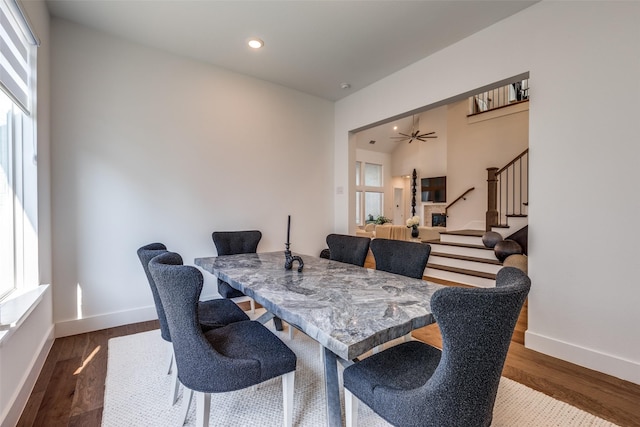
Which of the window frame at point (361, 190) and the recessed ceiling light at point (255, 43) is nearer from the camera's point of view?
the recessed ceiling light at point (255, 43)

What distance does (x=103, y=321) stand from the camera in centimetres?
275

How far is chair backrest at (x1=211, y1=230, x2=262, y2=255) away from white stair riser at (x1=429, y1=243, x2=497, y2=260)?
3.62m

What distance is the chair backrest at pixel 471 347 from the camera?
789 millimetres

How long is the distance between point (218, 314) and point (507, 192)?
20.4ft

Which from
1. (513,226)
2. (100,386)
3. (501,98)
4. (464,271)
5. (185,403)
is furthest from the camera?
(501,98)

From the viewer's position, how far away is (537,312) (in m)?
2.37

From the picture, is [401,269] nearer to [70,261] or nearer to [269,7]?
[269,7]

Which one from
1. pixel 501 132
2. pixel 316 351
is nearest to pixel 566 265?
pixel 316 351

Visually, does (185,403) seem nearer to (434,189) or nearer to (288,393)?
(288,393)

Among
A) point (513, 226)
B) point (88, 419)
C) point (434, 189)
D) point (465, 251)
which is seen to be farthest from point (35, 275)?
point (434, 189)

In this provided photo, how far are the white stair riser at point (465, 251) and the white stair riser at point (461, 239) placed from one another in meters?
0.21

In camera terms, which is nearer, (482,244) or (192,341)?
(192,341)

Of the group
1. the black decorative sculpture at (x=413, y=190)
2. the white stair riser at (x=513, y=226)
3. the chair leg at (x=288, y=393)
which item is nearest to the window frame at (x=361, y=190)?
the black decorative sculpture at (x=413, y=190)

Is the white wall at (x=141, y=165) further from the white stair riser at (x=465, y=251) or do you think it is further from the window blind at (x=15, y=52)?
the white stair riser at (x=465, y=251)
